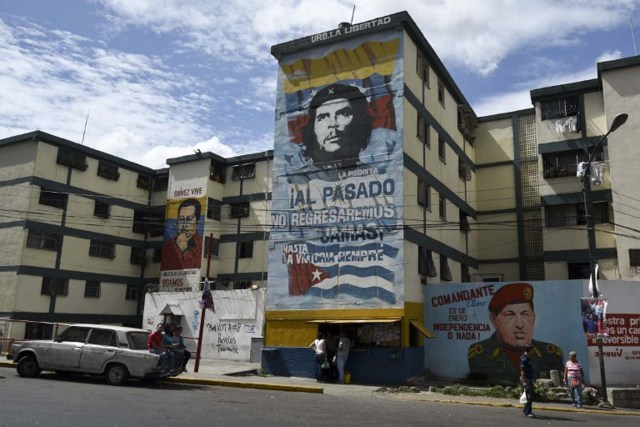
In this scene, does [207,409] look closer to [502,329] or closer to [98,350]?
[98,350]

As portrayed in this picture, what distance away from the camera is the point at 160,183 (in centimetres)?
4247

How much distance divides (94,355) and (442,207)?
55.7 ft

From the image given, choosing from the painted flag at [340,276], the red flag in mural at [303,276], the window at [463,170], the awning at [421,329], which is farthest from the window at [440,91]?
the awning at [421,329]

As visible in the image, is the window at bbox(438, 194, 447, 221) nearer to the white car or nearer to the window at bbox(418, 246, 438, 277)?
the window at bbox(418, 246, 438, 277)

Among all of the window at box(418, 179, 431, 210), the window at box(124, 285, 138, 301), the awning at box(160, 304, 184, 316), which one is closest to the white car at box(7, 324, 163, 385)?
the window at box(418, 179, 431, 210)

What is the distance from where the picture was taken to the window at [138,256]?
4081cm

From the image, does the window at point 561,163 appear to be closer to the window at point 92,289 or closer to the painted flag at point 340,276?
the painted flag at point 340,276

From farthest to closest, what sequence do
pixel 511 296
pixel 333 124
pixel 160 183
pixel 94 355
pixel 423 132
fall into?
1. pixel 160 183
2. pixel 423 132
3. pixel 333 124
4. pixel 511 296
5. pixel 94 355

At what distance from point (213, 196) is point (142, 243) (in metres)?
7.86

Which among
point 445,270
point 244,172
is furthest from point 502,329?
point 244,172

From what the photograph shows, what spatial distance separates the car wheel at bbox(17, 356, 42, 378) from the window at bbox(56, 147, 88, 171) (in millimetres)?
22238

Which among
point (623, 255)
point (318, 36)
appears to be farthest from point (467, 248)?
point (318, 36)

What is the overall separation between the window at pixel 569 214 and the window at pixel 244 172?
18999 millimetres

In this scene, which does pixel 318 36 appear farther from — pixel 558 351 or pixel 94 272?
pixel 94 272
